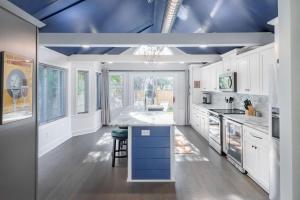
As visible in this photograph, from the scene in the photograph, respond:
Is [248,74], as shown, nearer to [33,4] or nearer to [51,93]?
[33,4]

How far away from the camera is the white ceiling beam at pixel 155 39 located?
4477 mm

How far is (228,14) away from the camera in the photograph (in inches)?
177

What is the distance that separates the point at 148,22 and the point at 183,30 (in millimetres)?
981

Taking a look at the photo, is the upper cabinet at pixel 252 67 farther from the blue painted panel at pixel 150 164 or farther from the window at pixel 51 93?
the window at pixel 51 93

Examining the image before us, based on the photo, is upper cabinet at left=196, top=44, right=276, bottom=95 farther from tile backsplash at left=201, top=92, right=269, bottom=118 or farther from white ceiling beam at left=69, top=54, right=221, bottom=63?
white ceiling beam at left=69, top=54, right=221, bottom=63

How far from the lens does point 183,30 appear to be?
6.66 meters

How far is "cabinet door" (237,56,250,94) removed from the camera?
187 inches

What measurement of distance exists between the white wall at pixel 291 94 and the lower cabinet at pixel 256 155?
208 centimetres

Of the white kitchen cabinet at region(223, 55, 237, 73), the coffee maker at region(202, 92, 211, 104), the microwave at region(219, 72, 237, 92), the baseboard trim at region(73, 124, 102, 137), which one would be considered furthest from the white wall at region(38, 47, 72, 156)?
the coffee maker at region(202, 92, 211, 104)

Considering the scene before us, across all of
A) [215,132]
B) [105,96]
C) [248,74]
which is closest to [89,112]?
[105,96]

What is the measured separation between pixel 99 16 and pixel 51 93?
105 inches

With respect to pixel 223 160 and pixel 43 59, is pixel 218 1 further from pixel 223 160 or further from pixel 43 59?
pixel 43 59

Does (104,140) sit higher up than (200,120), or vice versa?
(200,120)

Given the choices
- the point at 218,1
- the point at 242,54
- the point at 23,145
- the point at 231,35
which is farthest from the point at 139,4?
the point at 23,145
